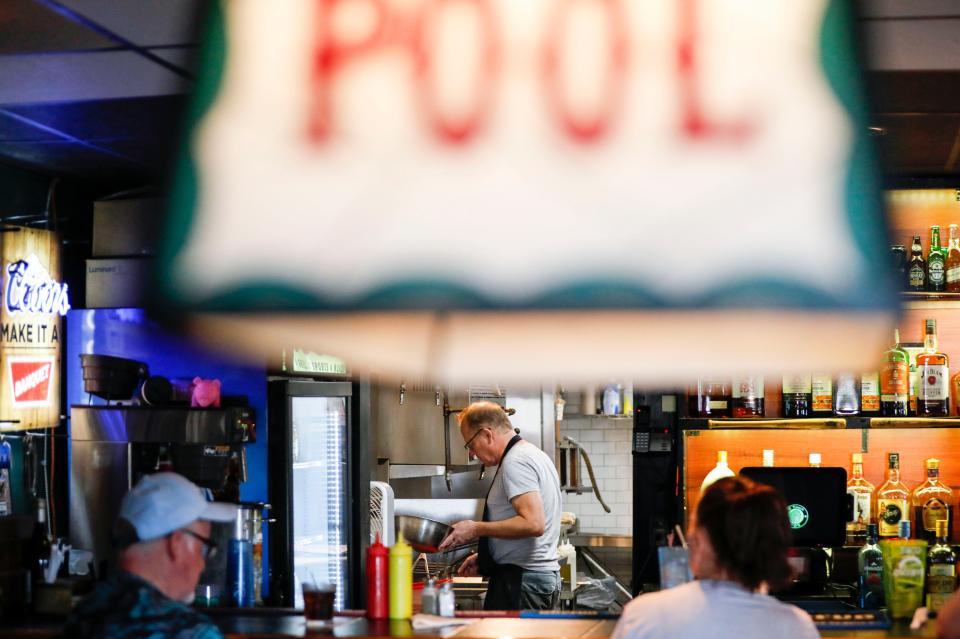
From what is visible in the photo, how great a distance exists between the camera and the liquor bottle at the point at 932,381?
5.55 metres

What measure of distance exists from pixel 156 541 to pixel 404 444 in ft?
20.0

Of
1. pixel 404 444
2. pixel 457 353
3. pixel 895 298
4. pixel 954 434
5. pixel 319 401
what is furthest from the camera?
pixel 404 444

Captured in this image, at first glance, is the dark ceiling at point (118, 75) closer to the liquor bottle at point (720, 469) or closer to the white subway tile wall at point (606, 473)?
the liquor bottle at point (720, 469)

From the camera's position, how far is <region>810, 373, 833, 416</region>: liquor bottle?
5590 millimetres

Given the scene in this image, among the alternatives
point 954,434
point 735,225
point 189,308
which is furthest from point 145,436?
point 735,225

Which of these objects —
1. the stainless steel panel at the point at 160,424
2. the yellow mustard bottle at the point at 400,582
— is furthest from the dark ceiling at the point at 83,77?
the yellow mustard bottle at the point at 400,582

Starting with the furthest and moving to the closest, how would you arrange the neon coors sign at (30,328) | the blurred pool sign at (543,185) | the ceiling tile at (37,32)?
the neon coors sign at (30,328) → the ceiling tile at (37,32) → the blurred pool sign at (543,185)

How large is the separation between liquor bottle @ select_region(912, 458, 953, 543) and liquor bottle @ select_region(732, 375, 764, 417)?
0.83 meters

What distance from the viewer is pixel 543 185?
1.36 meters

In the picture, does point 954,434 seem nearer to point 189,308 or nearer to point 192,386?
point 192,386

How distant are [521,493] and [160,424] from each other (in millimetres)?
1817

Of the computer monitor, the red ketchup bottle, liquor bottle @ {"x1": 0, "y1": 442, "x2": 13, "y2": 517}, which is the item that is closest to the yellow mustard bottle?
the red ketchup bottle

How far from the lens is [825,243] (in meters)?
1.28

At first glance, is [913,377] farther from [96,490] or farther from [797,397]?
[96,490]
